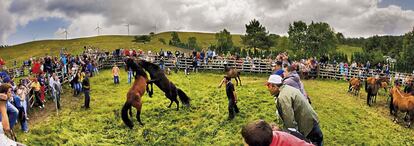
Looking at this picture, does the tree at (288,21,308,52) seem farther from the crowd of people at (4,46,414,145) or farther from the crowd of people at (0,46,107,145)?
the crowd of people at (0,46,107,145)

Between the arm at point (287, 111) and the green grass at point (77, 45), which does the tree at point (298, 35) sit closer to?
the green grass at point (77, 45)

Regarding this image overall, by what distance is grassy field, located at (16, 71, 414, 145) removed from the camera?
52.5 feet

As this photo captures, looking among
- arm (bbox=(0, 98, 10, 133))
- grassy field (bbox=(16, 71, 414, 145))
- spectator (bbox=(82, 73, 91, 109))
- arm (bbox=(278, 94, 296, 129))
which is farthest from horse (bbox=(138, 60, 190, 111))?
arm (bbox=(278, 94, 296, 129))

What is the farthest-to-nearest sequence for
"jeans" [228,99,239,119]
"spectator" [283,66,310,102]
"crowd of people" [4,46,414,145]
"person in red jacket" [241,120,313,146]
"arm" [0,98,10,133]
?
"jeans" [228,99,239,119] < "spectator" [283,66,310,102] < "arm" [0,98,10,133] < "crowd of people" [4,46,414,145] < "person in red jacket" [241,120,313,146]

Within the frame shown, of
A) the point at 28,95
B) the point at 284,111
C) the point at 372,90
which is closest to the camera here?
the point at 284,111

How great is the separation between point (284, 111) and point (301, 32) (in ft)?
255

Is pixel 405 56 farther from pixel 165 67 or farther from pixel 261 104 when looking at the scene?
pixel 261 104

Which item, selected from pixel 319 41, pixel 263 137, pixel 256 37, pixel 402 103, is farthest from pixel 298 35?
pixel 263 137

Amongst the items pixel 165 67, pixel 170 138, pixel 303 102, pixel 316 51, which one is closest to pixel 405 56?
pixel 316 51

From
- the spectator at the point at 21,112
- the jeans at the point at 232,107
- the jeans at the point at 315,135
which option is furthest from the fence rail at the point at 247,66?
the jeans at the point at 315,135

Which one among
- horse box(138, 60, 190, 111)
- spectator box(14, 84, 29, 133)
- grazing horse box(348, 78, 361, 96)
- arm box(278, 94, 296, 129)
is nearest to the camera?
arm box(278, 94, 296, 129)

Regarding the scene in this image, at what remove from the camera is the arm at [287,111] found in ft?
21.0

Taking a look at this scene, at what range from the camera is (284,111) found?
646 cm

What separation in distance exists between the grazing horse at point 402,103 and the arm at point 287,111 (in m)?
15.8
